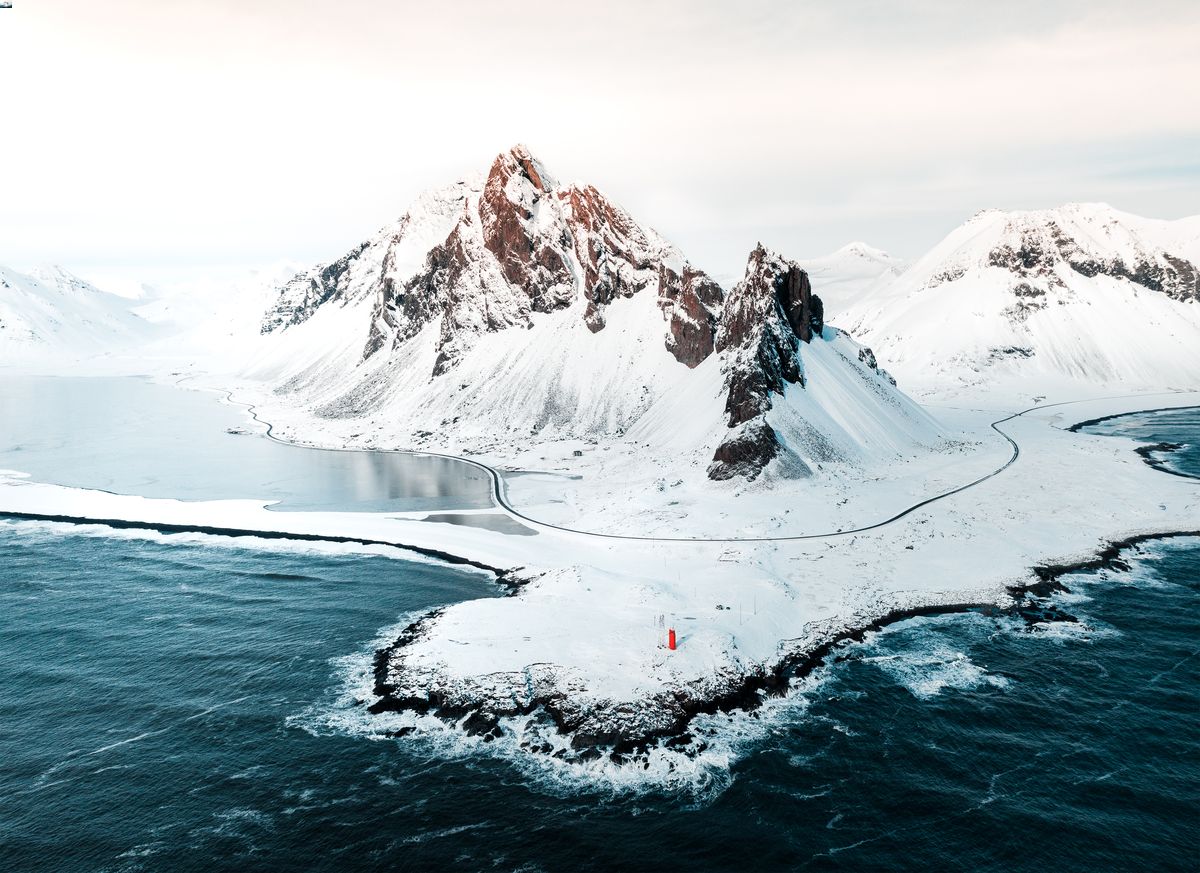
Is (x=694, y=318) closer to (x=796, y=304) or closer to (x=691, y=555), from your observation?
(x=796, y=304)

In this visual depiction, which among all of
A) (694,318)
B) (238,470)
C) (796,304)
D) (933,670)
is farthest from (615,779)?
(694,318)

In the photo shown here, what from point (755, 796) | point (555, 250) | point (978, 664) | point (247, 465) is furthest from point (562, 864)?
point (555, 250)

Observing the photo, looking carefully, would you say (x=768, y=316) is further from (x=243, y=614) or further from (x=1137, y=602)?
(x=243, y=614)

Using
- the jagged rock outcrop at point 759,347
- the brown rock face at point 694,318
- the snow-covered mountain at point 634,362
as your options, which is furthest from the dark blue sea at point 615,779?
the brown rock face at point 694,318

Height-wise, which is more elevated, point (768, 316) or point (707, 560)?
point (768, 316)

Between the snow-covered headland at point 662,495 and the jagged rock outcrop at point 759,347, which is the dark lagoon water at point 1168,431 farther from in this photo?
the jagged rock outcrop at point 759,347

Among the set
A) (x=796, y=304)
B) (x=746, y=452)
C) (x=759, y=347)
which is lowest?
(x=746, y=452)
